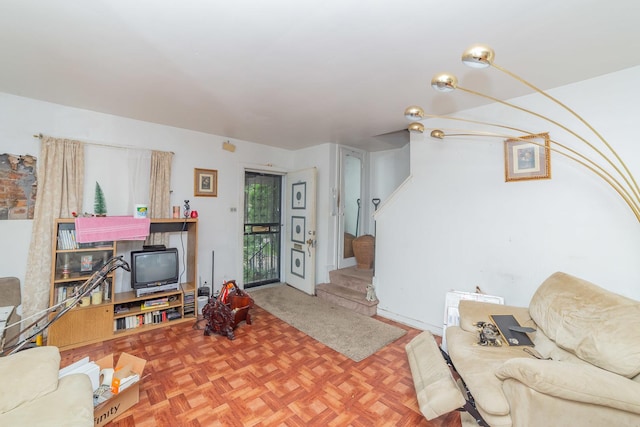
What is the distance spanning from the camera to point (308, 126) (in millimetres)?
3482

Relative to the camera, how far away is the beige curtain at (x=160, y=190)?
333 centimetres

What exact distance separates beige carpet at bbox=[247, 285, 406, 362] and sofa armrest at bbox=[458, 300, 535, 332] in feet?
2.92

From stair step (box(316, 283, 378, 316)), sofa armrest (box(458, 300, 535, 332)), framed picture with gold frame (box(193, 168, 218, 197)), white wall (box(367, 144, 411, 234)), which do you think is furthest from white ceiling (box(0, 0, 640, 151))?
stair step (box(316, 283, 378, 316))

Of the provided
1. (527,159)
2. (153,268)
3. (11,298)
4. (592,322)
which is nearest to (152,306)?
(153,268)

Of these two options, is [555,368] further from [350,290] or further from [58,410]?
[350,290]

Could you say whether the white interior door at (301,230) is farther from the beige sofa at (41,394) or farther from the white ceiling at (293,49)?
the beige sofa at (41,394)

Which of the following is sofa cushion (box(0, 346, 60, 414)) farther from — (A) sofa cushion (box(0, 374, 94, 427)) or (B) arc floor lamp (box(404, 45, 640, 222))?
(B) arc floor lamp (box(404, 45, 640, 222))

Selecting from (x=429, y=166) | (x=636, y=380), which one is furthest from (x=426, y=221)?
(x=636, y=380)

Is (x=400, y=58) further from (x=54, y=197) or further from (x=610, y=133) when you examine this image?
(x=54, y=197)

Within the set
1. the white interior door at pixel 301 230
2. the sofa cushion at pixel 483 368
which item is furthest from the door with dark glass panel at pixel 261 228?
the sofa cushion at pixel 483 368

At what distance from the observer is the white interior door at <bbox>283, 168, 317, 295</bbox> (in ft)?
14.1

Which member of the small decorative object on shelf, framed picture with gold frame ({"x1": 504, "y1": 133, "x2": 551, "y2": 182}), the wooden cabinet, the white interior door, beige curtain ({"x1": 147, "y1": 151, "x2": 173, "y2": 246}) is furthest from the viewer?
the white interior door

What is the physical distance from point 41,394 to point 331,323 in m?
2.51

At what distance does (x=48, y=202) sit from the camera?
2.72m
